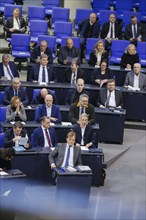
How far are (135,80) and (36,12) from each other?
3.69 meters

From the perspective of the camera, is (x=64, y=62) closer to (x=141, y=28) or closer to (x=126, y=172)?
(x=141, y=28)

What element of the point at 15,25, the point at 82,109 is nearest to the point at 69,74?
the point at 82,109

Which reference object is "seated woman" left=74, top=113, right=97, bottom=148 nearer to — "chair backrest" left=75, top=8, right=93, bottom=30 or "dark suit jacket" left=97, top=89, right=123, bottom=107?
"dark suit jacket" left=97, top=89, right=123, bottom=107

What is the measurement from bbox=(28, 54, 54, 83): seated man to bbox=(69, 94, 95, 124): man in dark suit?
174 centimetres

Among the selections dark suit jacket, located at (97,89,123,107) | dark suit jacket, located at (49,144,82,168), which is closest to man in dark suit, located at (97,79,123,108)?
dark suit jacket, located at (97,89,123,107)

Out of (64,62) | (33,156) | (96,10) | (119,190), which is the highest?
(96,10)

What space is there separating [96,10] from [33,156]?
24.4ft

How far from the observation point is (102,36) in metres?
12.3

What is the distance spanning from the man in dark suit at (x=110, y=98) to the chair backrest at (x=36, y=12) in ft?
13.3

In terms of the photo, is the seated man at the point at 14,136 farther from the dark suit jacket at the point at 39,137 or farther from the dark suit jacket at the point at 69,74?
the dark suit jacket at the point at 69,74

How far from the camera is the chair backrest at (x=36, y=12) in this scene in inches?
507

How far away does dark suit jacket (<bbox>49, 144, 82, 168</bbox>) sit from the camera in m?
7.13

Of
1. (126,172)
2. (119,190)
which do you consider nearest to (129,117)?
(126,172)

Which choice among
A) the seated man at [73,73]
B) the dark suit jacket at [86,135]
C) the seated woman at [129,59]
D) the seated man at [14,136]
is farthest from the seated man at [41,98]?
the seated woman at [129,59]
